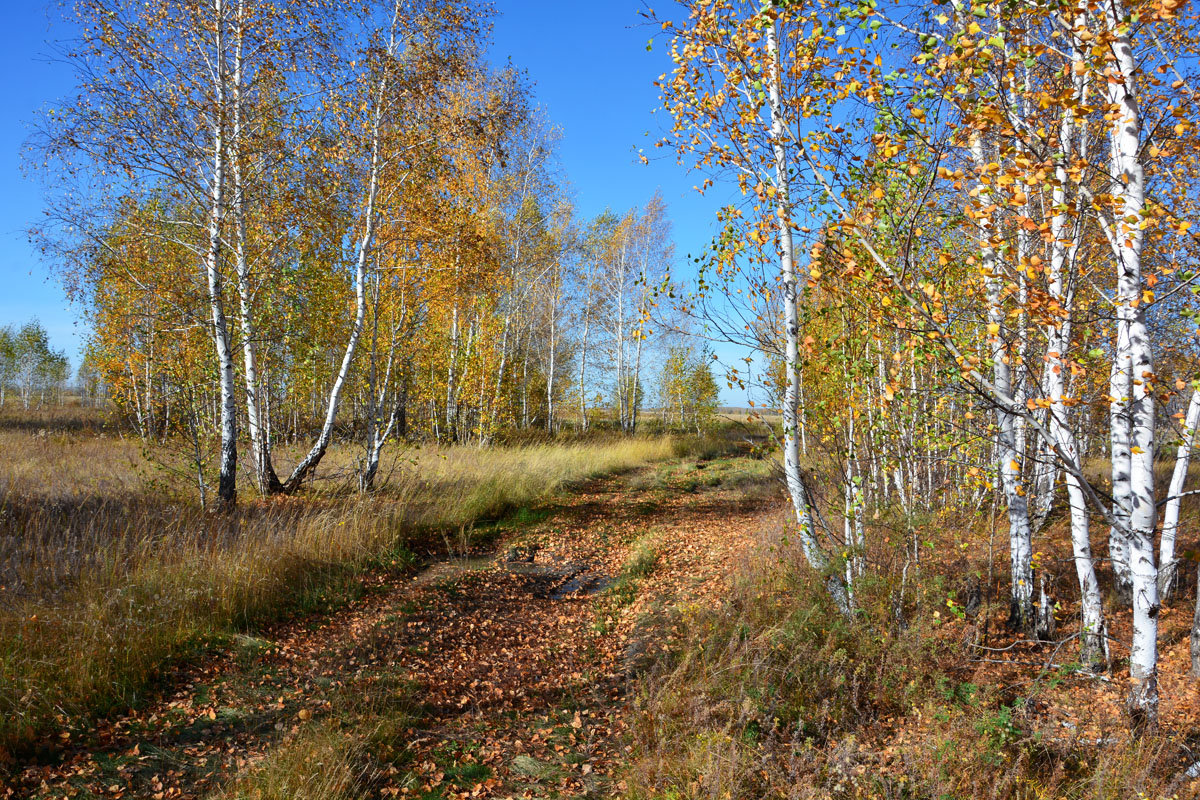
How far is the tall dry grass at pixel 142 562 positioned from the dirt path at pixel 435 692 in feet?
1.01

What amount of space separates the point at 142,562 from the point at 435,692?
310 cm

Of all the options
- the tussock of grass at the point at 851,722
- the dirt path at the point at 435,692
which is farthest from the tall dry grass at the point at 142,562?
the tussock of grass at the point at 851,722

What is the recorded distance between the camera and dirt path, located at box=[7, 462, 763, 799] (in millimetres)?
3498

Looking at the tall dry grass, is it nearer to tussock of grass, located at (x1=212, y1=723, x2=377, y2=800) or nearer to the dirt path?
the dirt path

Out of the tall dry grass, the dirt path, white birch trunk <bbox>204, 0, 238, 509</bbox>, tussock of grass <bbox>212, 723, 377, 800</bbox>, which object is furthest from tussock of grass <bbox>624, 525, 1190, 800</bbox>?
white birch trunk <bbox>204, 0, 238, 509</bbox>

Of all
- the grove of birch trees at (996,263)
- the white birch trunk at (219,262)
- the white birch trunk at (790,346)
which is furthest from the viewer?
the white birch trunk at (219,262)

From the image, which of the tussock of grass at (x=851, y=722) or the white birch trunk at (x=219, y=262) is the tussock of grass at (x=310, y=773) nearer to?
the tussock of grass at (x=851, y=722)

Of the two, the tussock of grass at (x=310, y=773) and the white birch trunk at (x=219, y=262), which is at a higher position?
the white birch trunk at (x=219, y=262)

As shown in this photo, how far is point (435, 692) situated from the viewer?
4570mm

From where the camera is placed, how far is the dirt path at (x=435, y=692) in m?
3.50

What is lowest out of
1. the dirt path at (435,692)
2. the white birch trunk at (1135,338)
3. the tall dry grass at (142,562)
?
the dirt path at (435,692)

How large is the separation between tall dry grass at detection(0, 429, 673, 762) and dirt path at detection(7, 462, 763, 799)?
12.2 inches

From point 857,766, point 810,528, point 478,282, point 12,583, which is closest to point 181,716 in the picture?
point 12,583

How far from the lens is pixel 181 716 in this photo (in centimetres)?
396
